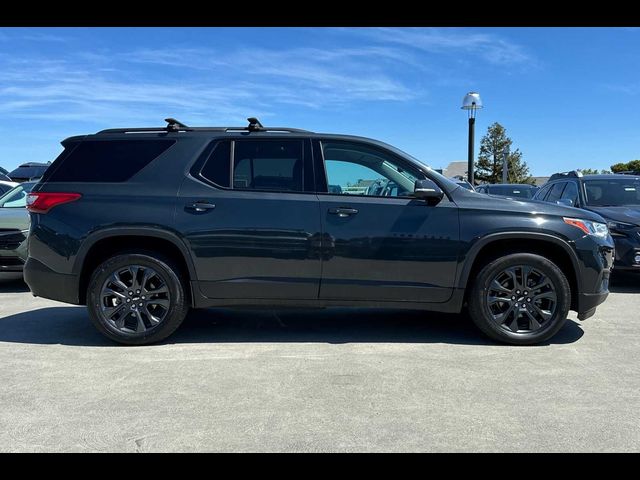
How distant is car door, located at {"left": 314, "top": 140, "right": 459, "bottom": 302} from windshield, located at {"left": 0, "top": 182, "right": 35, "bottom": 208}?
5.95 meters

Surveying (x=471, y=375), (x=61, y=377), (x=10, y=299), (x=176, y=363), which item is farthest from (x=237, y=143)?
(x=10, y=299)

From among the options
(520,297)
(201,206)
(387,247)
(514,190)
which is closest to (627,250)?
(520,297)

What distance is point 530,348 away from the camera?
14.4 ft

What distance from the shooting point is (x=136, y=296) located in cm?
446

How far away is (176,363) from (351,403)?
1.59m

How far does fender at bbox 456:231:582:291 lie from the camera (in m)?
4.33

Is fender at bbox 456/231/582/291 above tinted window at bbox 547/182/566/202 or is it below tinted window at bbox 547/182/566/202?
below

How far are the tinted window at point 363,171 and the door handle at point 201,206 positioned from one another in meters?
1.09

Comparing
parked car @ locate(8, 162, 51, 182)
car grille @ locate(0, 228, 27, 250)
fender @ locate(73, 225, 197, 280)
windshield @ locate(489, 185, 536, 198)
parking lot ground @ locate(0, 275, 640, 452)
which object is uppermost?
parked car @ locate(8, 162, 51, 182)

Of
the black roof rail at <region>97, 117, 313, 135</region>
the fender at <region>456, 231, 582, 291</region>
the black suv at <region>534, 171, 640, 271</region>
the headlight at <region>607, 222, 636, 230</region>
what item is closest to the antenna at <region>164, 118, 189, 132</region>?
the black roof rail at <region>97, 117, 313, 135</region>

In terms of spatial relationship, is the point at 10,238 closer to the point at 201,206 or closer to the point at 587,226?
the point at 201,206

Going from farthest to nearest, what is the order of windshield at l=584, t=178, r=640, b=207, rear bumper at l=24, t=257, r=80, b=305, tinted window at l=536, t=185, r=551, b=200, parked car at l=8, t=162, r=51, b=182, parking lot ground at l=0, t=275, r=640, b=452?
1. parked car at l=8, t=162, r=51, b=182
2. tinted window at l=536, t=185, r=551, b=200
3. windshield at l=584, t=178, r=640, b=207
4. rear bumper at l=24, t=257, r=80, b=305
5. parking lot ground at l=0, t=275, r=640, b=452

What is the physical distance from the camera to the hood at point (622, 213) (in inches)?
267

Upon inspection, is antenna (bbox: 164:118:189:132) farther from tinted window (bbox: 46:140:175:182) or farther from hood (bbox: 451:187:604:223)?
hood (bbox: 451:187:604:223)
